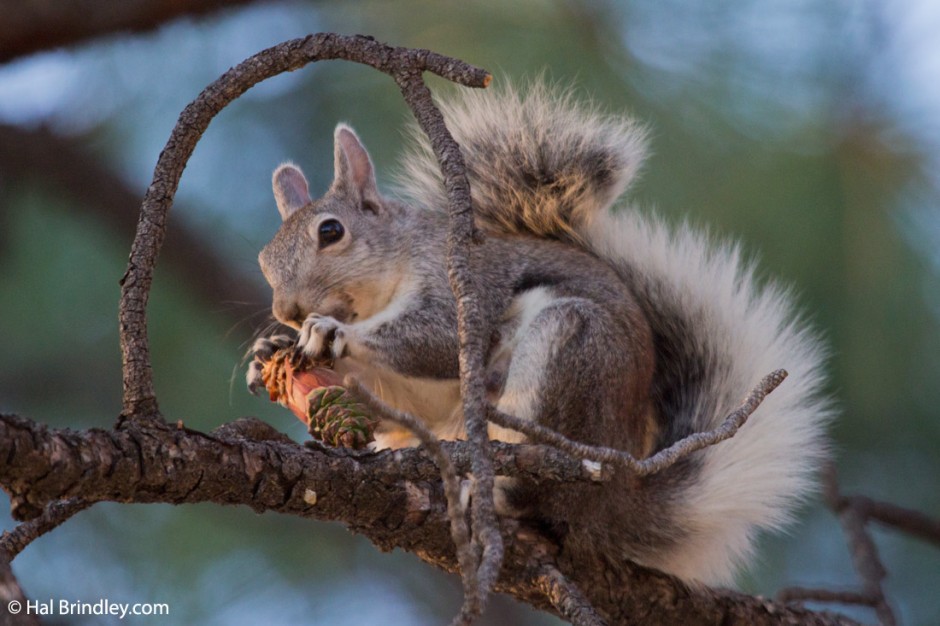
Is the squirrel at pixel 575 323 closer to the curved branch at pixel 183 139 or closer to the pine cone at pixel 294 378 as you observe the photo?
the pine cone at pixel 294 378

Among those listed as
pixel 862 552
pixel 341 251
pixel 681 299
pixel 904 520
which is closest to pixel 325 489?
pixel 341 251

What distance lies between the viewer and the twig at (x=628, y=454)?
0.88 meters

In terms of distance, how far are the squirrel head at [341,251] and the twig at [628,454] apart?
3.11 ft

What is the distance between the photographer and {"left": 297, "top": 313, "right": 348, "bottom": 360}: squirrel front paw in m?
1.60

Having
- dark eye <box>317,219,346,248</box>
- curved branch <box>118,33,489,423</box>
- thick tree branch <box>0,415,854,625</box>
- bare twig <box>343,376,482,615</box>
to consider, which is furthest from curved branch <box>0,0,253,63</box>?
bare twig <box>343,376,482,615</box>

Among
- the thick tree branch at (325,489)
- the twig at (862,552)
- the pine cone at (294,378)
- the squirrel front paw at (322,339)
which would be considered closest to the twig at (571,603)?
the thick tree branch at (325,489)

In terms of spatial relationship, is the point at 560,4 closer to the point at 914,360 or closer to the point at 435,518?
the point at 914,360

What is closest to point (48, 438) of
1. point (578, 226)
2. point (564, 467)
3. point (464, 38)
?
point (564, 467)

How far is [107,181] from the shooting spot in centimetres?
237

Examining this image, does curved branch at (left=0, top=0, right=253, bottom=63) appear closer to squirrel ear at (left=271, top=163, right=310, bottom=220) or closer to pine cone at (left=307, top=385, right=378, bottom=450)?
squirrel ear at (left=271, top=163, right=310, bottom=220)

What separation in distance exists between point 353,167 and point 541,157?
0.35 meters

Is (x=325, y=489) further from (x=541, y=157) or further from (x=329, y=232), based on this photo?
(x=541, y=157)

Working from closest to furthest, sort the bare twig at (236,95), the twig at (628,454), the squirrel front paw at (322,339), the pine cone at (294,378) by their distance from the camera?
the twig at (628,454) < the bare twig at (236,95) < the pine cone at (294,378) < the squirrel front paw at (322,339)

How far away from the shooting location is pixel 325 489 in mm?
1263
